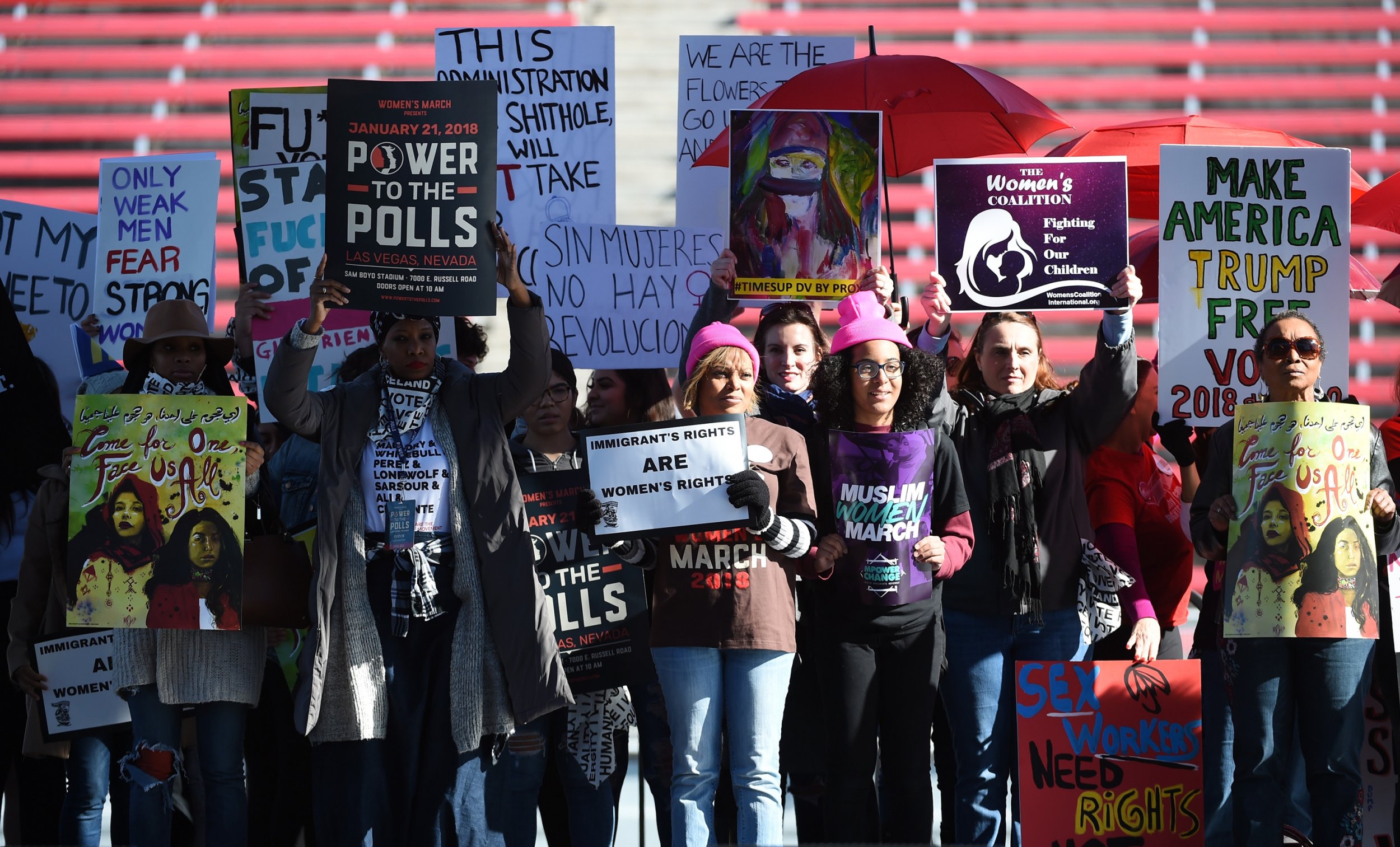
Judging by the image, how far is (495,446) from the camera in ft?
12.1

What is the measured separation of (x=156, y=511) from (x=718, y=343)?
5.14 ft

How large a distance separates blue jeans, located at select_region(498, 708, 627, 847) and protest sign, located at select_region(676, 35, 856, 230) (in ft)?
7.96

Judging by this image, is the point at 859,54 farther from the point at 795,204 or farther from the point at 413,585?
the point at 413,585

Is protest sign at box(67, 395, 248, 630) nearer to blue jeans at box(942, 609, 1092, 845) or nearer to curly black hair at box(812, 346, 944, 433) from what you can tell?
curly black hair at box(812, 346, 944, 433)

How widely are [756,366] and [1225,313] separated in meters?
1.56

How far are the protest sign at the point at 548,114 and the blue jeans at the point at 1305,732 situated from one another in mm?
2802

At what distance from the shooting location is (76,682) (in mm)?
4188

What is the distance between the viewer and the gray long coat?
3535mm

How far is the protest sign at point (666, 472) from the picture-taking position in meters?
3.69

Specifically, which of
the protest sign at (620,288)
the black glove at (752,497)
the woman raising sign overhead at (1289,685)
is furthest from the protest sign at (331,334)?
the woman raising sign overhead at (1289,685)

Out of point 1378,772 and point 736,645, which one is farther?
point 1378,772

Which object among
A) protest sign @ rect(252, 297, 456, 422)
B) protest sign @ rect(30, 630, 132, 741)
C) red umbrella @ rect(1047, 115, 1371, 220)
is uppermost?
red umbrella @ rect(1047, 115, 1371, 220)

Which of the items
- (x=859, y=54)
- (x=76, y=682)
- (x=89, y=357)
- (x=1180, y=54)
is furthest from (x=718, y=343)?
(x=1180, y=54)

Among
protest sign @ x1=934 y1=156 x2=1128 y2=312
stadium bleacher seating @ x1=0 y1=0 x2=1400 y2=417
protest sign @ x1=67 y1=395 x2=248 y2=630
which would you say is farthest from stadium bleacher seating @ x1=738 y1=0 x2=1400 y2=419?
protest sign @ x1=67 y1=395 x2=248 y2=630
